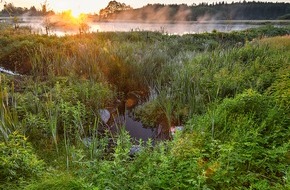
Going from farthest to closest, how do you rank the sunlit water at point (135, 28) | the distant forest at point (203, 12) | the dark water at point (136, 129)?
the distant forest at point (203, 12)
the sunlit water at point (135, 28)
the dark water at point (136, 129)

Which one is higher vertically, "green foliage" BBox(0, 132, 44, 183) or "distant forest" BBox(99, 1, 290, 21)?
"distant forest" BBox(99, 1, 290, 21)

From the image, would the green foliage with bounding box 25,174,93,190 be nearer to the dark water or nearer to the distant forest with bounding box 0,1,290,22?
the dark water

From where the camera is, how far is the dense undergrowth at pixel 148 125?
366 centimetres

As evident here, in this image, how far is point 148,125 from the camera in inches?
273

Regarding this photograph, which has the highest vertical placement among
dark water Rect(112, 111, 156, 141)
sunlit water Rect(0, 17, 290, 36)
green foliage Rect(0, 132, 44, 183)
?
sunlit water Rect(0, 17, 290, 36)

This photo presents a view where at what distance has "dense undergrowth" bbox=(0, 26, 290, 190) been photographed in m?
3.66

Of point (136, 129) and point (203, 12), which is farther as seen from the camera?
point (203, 12)

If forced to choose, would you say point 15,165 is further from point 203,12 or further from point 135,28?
point 203,12

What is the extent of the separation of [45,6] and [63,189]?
1299 cm

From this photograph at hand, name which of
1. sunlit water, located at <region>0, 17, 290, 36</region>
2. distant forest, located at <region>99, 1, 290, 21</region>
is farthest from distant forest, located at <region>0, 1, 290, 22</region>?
sunlit water, located at <region>0, 17, 290, 36</region>

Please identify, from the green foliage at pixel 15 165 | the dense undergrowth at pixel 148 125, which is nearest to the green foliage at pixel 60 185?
the dense undergrowth at pixel 148 125

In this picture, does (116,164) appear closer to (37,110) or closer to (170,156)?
(170,156)

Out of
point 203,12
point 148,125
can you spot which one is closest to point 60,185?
point 148,125

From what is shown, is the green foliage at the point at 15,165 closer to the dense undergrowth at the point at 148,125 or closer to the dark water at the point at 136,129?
the dense undergrowth at the point at 148,125
